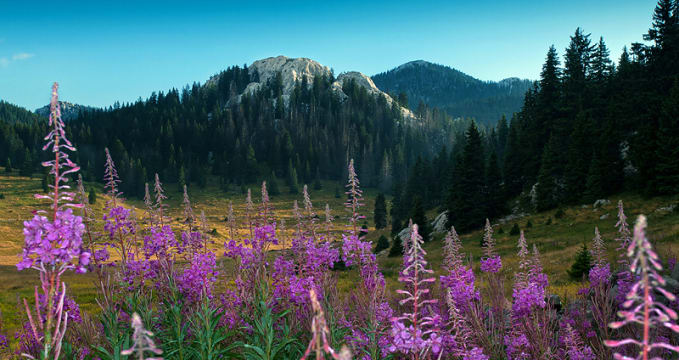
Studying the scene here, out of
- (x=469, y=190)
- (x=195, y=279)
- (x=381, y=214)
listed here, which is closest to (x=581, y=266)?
(x=195, y=279)

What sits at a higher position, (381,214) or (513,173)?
(513,173)

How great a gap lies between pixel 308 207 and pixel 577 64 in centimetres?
5874

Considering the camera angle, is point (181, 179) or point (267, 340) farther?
point (181, 179)

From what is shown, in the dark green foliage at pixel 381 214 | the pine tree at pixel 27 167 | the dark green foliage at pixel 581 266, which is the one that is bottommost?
the dark green foliage at pixel 381 214

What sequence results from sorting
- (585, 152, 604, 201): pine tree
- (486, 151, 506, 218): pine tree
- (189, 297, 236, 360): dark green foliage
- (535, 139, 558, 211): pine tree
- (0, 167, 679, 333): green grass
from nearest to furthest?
(189, 297, 236, 360): dark green foliage → (0, 167, 679, 333): green grass → (585, 152, 604, 201): pine tree → (535, 139, 558, 211): pine tree → (486, 151, 506, 218): pine tree

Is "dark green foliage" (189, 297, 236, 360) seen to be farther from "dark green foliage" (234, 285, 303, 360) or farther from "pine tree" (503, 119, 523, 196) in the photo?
"pine tree" (503, 119, 523, 196)

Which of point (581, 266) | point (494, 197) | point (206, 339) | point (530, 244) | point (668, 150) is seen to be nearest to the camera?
point (206, 339)

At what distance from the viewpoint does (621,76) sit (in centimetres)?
4709

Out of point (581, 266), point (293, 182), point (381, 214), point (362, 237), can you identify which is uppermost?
point (362, 237)

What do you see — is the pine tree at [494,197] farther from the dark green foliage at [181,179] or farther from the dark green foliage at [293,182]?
the dark green foliage at [181,179]

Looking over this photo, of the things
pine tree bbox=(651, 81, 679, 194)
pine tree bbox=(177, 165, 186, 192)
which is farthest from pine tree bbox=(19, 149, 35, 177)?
pine tree bbox=(651, 81, 679, 194)

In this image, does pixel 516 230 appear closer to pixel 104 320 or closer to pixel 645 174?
pixel 645 174

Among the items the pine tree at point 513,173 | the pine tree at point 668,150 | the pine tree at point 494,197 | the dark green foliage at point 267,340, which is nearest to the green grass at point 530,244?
the dark green foliage at point 267,340

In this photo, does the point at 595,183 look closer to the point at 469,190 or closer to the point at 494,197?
the point at 494,197
